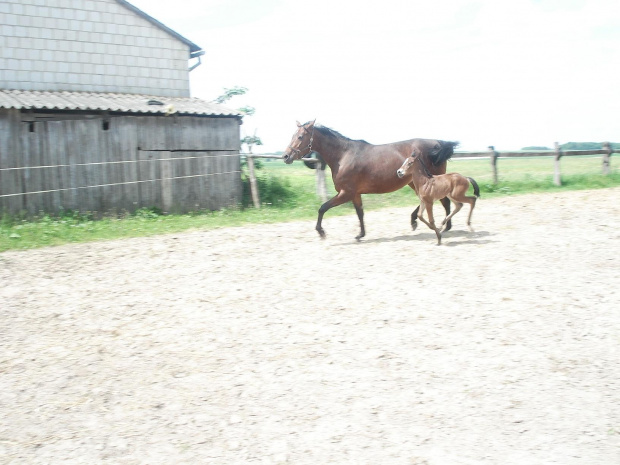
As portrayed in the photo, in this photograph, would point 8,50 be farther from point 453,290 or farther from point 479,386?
point 479,386

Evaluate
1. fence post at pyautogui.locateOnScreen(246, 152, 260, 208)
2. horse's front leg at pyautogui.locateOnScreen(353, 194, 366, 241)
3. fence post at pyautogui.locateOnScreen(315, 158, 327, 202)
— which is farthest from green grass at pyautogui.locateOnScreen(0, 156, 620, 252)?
horse's front leg at pyautogui.locateOnScreen(353, 194, 366, 241)

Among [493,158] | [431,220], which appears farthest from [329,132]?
[493,158]

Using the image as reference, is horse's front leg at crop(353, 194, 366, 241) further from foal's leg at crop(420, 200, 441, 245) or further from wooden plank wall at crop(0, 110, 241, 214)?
wooden plank wall at crop(0, 110, 241, 214)

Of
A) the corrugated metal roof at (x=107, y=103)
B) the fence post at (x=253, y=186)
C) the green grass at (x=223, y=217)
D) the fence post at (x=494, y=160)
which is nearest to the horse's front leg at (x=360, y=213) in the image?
the green grass at (x=223, y=217)

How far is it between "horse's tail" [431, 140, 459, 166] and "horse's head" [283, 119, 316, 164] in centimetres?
219

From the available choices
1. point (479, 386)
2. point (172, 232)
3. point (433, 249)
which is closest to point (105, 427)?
point (479, 386)

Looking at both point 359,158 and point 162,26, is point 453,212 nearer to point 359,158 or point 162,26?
point 359,158

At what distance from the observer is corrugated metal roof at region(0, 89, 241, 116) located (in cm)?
1427

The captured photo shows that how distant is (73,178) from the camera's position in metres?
14.8

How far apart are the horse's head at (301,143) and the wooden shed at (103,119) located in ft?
20.9

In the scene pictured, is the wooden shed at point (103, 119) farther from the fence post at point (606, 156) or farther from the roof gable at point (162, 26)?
the fence post at point (606, 156)

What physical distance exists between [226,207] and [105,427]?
12.5 meters

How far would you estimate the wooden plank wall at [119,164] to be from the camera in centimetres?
1412

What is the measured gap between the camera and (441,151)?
10648 mm
